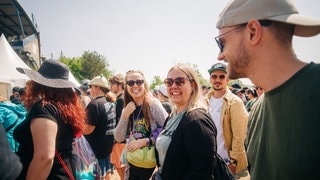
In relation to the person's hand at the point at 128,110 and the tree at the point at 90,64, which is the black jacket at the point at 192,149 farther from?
the tree at the point at 90,64

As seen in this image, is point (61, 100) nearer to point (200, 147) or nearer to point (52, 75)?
point (52, 75)

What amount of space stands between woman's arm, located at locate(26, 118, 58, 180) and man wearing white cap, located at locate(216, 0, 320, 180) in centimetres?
154

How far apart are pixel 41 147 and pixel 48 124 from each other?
195mm

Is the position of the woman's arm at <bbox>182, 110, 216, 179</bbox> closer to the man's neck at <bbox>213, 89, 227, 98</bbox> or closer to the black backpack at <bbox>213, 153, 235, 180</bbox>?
the black backpack at <bbox>213, 153, 235, 180</bbox>

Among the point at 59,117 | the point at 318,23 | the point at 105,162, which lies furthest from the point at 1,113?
the point at 318,23

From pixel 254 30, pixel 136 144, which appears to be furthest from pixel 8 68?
pixel 254 30

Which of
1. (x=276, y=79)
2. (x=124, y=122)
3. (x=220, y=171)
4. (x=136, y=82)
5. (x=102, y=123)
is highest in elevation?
(x=276, y=79)

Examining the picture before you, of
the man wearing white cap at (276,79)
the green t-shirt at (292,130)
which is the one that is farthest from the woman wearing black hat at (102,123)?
the green t-shirt at (292,130)

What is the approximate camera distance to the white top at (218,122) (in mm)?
3643

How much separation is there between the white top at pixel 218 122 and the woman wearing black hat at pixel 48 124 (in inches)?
81.2

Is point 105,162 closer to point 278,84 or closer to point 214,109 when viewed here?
point 214,109

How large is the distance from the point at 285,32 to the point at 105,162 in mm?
4740

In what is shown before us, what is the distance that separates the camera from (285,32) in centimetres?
133

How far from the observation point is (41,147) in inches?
79.5
